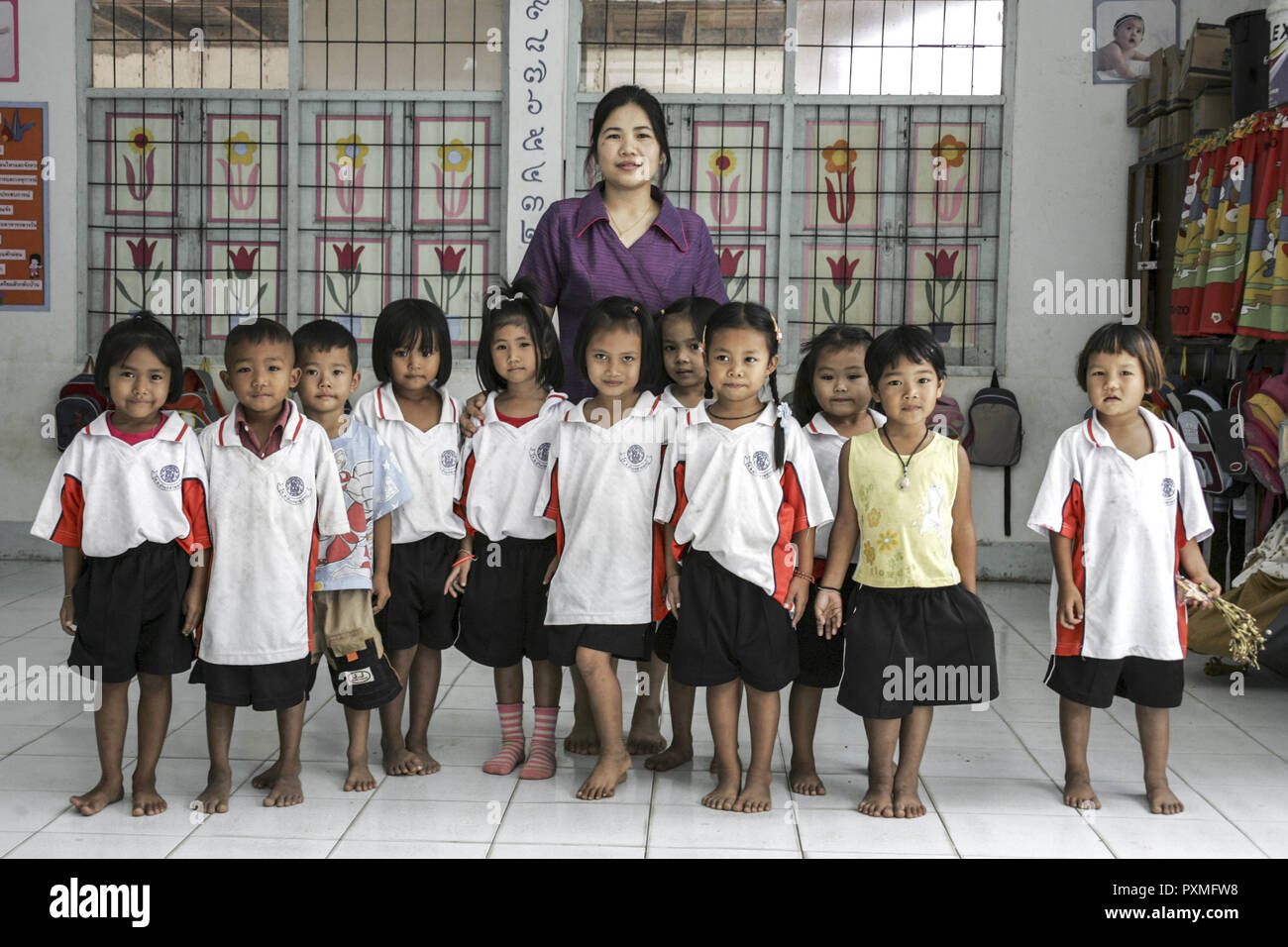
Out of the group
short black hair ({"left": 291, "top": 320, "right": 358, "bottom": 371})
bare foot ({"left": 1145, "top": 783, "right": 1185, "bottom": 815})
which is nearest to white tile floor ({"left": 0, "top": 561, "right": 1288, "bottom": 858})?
bare foot ({"left": 1145, "top": 783, "right": 1185, "bottom": 815})

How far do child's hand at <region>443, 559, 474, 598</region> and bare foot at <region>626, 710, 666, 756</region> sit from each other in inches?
23.8

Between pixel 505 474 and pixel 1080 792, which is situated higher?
pixel 505 474

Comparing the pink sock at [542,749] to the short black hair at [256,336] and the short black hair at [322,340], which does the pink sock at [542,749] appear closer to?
the short black hair at [322,340]

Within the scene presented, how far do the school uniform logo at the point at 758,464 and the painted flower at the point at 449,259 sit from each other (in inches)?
137

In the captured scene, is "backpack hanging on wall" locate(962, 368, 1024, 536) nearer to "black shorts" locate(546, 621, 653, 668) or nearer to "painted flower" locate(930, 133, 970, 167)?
"painted flower" locate(930, 133, 970, 167)

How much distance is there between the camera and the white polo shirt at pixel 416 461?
2729 mm

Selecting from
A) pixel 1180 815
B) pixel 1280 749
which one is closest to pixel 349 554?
pixel 1180 815

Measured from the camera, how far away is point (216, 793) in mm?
2531

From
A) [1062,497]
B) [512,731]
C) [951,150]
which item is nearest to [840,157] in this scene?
[951,150]

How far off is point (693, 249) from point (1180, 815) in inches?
66.0

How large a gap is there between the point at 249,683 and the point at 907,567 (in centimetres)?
136

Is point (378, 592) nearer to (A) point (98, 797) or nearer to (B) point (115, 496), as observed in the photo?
(B) point (115, 496)

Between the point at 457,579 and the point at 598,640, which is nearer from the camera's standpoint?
the point at 598,640

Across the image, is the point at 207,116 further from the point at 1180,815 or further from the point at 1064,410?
the point at 1180,815
